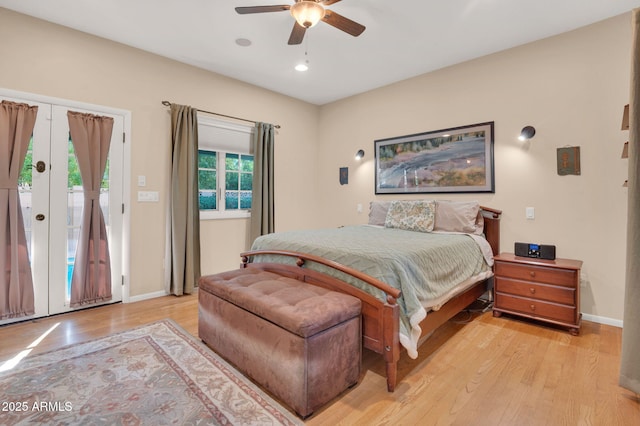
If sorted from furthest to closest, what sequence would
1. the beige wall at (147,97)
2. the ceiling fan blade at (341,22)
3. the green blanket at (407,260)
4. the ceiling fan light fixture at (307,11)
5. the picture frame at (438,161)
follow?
the picture frame at (438,161)
the beige wall at (147,97)
the ceiling fan blade at (341,22)
the ceiling fan light fixture at (307,11)
the green blanket at (407,260)

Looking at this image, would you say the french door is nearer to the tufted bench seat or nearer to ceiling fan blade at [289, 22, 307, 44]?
the tufted bench seat

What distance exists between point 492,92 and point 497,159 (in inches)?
29.7

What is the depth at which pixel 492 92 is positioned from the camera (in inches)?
134

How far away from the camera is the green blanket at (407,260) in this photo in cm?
189

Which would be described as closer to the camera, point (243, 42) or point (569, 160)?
point (569, 160)

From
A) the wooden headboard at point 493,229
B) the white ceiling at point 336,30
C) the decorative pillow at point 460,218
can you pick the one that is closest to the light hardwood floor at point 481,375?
the wooden headboard at point 493,229

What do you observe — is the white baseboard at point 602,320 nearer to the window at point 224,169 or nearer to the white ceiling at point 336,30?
the white ceiling at point 336,30

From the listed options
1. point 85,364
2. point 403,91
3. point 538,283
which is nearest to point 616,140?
point 538,283

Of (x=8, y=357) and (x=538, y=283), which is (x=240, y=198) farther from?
(x=538, y=283)

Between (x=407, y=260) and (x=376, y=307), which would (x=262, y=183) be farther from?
(x=376, y=307)

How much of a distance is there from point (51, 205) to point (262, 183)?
7.52 feet

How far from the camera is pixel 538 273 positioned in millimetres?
2701

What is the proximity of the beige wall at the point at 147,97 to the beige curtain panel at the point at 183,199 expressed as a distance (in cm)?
14

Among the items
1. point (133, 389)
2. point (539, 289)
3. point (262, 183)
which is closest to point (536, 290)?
point (539, 289)
